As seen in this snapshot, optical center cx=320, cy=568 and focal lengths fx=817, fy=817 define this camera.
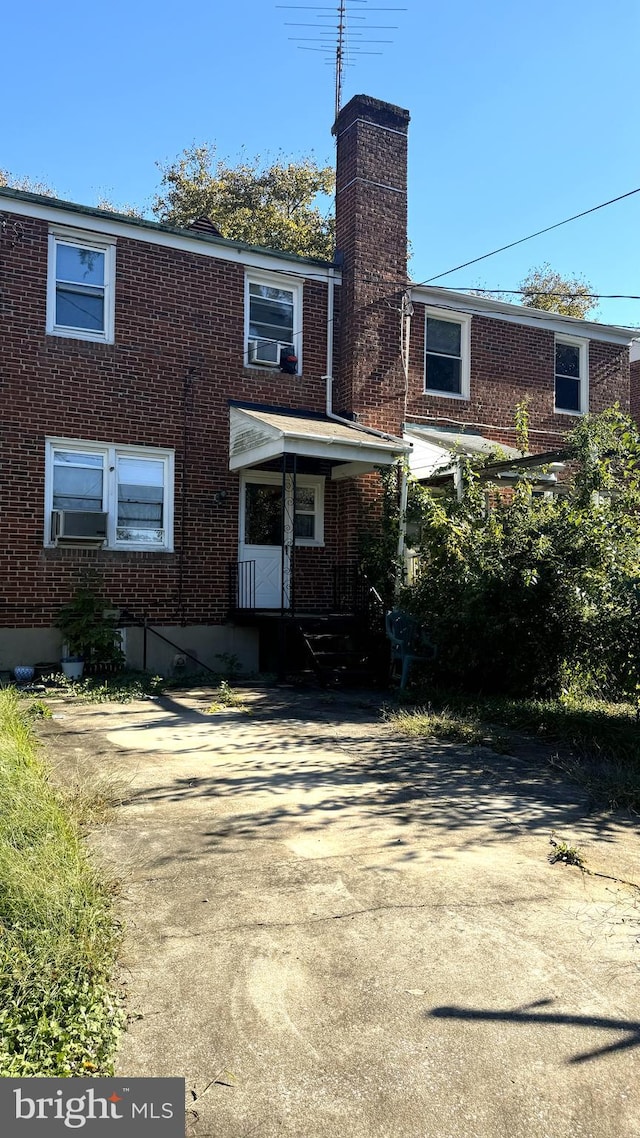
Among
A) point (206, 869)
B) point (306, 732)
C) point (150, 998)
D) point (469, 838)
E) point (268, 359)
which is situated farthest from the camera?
point (268, 359)

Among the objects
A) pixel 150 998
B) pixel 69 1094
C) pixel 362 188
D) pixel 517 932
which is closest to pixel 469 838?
pixel 517 932

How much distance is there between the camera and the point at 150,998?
2971mm

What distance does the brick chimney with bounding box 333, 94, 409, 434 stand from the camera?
44.7 feet

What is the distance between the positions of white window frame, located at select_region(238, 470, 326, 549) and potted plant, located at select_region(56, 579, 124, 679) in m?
2.63

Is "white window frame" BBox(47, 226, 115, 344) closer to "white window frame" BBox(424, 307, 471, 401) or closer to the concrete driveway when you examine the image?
"white window frame" BBox(424, 307, 471, 401)

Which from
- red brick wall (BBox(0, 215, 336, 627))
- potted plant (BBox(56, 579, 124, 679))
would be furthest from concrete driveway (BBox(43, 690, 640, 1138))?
red brick wall (BBox(0, 215, 336, 627))

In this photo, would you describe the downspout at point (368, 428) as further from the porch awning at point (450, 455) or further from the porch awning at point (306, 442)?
the porch awning at point (450, 455)

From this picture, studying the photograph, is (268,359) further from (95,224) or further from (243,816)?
(243,816)

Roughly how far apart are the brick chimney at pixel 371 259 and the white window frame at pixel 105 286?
12.7ft

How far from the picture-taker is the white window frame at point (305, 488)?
12969 millimetres

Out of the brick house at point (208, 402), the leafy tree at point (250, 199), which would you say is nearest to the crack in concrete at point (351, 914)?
the brick house at point (208, 402)

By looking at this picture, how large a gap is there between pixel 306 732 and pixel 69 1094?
→ 18.5ft

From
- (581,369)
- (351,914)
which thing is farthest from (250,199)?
(351,914)

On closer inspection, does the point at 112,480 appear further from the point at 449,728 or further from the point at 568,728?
the point at 568,728
